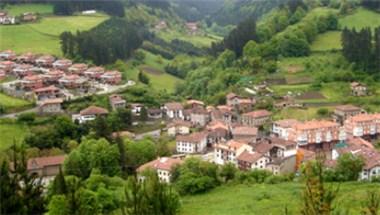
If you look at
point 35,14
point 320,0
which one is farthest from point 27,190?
point 320,0

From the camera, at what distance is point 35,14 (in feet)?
140

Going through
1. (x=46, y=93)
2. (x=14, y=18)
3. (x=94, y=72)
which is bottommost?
(x=46, y=93)

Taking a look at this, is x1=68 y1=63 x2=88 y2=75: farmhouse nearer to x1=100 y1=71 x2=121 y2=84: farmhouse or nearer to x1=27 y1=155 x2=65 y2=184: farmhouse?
x1=100 y1=71 x2=121 y2=84: farmhouse

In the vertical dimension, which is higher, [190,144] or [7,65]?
[7,65]

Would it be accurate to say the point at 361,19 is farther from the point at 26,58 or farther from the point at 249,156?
the point at 26,58

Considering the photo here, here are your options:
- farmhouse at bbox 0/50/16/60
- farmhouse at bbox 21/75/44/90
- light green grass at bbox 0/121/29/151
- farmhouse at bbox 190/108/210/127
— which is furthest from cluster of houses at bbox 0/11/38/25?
farmhouse at bbox 190/108/210/127

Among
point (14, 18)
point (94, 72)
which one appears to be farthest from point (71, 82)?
point (14, 18)

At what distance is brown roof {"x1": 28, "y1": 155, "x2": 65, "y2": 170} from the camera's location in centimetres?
2062

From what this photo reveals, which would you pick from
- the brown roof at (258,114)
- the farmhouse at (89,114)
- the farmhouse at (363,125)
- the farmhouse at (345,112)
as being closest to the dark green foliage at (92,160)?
the farmhouse at (89,114)

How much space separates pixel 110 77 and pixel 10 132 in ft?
31.1

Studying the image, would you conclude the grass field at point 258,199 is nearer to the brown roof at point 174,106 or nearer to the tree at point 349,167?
the tree at point 349,167

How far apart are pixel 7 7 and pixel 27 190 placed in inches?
1367

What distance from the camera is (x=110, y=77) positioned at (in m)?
32.4

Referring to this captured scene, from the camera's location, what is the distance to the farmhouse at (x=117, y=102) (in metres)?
27.7
